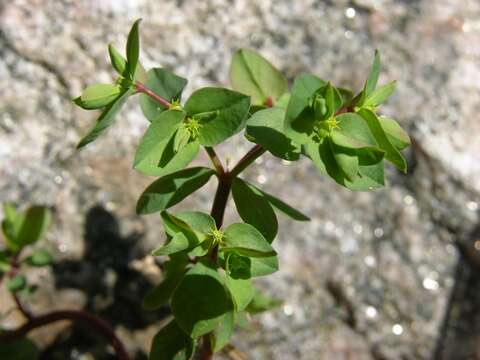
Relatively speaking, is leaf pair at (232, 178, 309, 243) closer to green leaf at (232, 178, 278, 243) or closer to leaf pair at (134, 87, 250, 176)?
green leaf at (232, 178, 278, 243)

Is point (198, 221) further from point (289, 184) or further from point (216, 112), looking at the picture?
point (289, 184)

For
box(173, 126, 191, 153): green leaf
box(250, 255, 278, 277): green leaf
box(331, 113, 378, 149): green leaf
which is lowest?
box(250, 255, 278, 277): green leaf

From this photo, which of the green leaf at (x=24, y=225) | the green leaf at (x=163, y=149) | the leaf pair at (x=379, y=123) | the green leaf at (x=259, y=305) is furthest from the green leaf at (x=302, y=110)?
the green leaf at (x=24, y=225)

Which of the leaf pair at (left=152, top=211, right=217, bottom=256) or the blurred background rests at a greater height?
the leaf pair at (left=152, top=211, right=217, bottom=256)

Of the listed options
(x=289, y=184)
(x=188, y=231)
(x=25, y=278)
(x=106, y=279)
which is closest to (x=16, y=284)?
(x=25, y=278)

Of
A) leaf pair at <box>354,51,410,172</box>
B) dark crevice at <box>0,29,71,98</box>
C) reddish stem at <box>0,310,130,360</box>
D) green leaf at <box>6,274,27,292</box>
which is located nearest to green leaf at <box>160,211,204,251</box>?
leaf pair at <box>354,51,410,172</box>

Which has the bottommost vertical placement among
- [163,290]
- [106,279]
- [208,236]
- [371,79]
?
[106,279]

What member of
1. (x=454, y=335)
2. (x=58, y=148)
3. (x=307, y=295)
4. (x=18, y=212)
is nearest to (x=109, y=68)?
(x=58, y=148)
